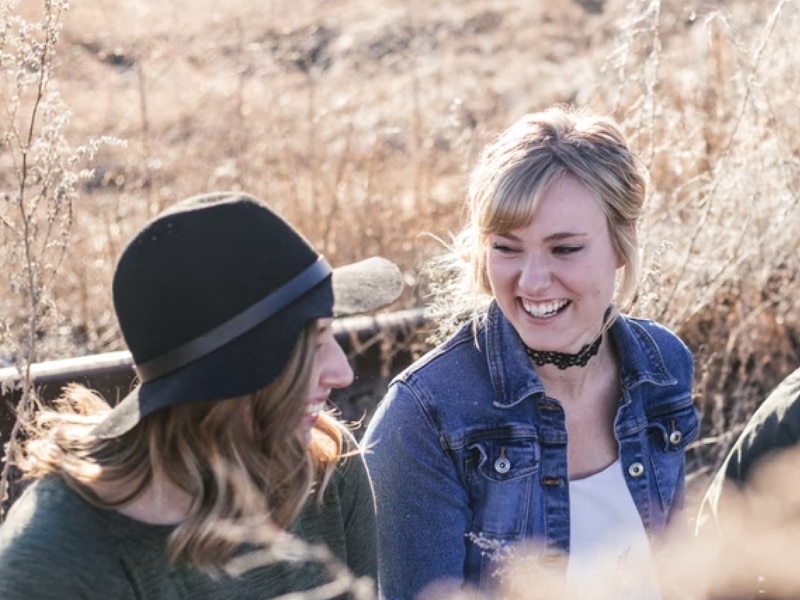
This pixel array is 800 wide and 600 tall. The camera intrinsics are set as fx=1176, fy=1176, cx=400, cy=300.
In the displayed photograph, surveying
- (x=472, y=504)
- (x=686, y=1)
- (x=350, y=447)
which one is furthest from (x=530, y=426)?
(x=686, y=1)

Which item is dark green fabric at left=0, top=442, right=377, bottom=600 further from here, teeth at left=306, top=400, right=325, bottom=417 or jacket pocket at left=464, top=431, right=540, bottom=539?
jacket pocket at left=464, top=431, right=540, bottom=539

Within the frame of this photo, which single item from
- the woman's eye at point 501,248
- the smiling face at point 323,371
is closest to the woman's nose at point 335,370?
the smiling face at point 323,371

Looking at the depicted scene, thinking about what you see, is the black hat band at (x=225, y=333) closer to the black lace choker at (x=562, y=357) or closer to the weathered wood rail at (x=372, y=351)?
the black lace choker at (x=562, y=357)

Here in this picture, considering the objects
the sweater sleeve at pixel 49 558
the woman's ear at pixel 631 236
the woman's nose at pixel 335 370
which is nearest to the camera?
the sweater sleeve at pixel 49 558

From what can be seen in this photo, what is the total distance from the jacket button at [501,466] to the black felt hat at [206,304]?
82cm

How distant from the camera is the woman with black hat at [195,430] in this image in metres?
1.83

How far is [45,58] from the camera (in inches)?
106

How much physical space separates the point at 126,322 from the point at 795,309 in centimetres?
329

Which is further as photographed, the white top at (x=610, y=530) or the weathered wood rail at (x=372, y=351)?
the weathered wood rail at (x=372, y=351)

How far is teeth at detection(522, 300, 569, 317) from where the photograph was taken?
103 inches

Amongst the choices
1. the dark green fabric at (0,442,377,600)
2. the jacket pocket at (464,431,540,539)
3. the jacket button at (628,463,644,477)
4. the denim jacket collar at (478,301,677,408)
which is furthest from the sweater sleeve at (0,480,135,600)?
the jacket button at (628,463,644,477)

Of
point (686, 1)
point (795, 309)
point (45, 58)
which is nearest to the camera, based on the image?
point (45, 58)

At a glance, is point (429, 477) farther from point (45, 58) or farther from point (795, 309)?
point (795, 309)

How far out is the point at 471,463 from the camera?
8.43 feet
